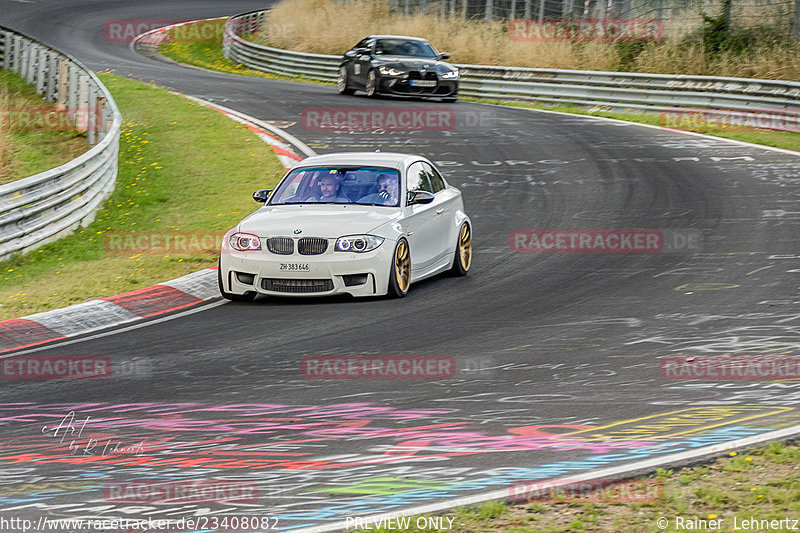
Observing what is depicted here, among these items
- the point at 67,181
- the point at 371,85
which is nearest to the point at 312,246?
the point at 67,181

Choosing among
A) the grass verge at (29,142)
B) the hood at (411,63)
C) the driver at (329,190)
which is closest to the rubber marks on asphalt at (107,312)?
the driver at (329,190)

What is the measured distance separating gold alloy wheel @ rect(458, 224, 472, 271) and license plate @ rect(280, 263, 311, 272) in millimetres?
2073

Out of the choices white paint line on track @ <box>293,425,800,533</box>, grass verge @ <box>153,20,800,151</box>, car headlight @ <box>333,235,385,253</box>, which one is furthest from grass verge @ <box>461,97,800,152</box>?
white paint line on track @ <box>293,425,800,533</box>

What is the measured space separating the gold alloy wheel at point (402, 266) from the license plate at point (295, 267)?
862 mm

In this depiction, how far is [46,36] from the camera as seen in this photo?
47969 mm

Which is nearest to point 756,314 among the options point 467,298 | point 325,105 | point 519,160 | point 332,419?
point 467,298

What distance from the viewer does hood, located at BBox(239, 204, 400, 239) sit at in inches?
437

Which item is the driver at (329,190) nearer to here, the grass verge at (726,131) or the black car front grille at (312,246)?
the black car front grille at (312,246)

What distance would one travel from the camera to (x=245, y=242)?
1123 centimetres

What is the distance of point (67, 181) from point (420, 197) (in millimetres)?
5450

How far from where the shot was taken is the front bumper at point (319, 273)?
10945mm

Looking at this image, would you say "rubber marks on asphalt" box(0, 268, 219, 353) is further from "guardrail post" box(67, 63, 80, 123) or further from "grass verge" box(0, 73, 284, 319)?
"guardrail post" box(67, 63, 80, 123)

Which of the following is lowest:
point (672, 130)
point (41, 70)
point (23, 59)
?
point (672, 130)

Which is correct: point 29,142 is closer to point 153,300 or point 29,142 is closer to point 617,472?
point 153,300
